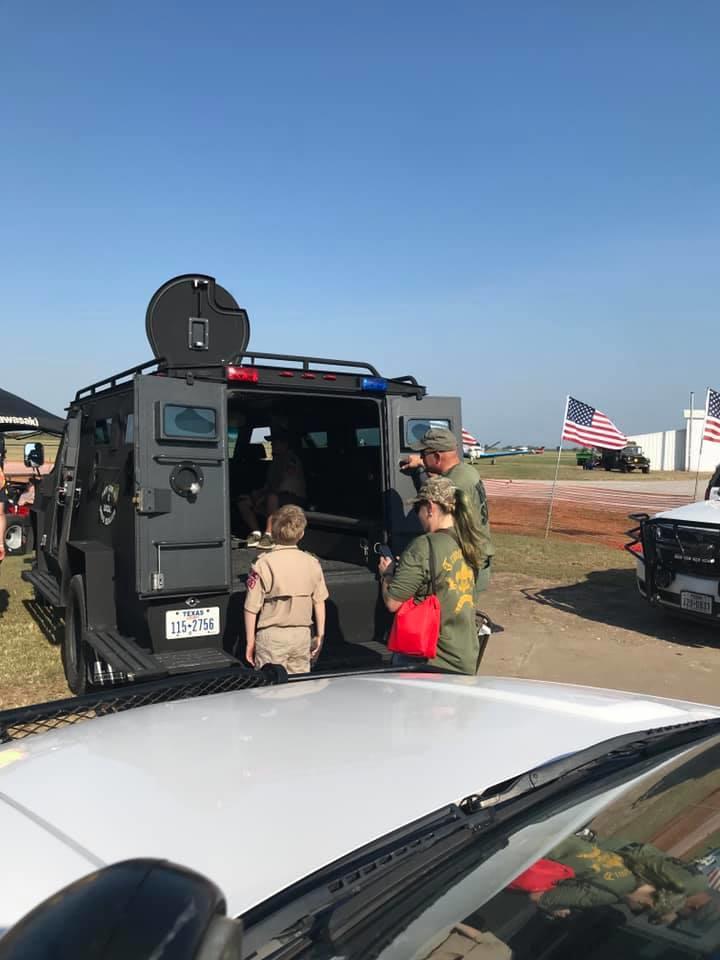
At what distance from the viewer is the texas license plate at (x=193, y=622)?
518cm

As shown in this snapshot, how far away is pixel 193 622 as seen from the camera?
5238 millimetres

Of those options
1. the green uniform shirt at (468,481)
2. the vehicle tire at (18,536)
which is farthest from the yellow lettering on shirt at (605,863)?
the vehicle tire at (18,536)

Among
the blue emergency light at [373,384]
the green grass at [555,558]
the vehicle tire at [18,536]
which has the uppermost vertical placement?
the blue emergency light at [373,384]

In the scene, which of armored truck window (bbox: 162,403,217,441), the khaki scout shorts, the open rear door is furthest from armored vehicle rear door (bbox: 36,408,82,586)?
the open rear door

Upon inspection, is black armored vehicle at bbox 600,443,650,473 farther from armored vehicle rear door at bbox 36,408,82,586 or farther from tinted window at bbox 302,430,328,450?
armored vehicle rear door at bbox 36,408,82,586

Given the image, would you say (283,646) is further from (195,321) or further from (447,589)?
(195,321)

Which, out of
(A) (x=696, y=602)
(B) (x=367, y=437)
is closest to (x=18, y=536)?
(B) (x=367, y=437)

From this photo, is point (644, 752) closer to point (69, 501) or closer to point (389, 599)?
point (389, 599)

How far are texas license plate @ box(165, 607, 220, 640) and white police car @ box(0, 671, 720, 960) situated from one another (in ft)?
9.28

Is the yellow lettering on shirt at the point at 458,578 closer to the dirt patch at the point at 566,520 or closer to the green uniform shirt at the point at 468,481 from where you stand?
the green uniform shirt at the point at 468,481

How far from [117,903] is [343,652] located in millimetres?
5137

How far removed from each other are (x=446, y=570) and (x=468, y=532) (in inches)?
11.0

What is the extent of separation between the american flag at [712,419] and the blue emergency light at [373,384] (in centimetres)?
870

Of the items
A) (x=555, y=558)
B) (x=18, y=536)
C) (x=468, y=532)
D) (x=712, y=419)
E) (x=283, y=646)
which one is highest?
(x=712, y=419)
